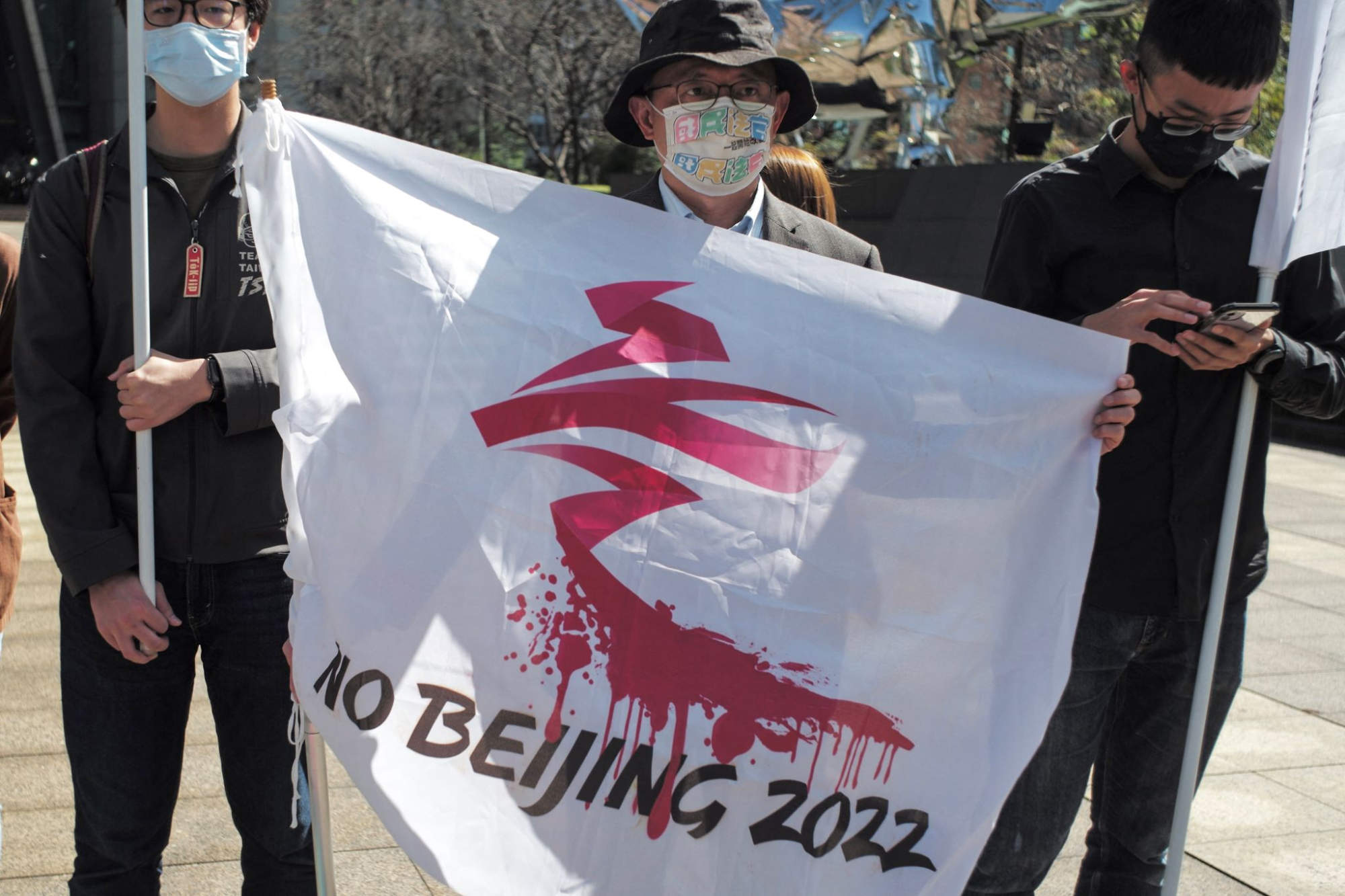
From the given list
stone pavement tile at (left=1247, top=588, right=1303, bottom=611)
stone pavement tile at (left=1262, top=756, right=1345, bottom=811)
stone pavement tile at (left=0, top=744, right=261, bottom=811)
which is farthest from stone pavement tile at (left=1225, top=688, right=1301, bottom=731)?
stone pavement tile at (left=0, top=744, right=261, bottom=811)

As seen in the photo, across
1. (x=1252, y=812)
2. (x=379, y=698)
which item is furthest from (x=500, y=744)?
(x=1252, y=812)

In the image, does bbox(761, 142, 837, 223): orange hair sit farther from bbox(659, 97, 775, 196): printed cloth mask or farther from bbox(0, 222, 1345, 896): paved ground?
bbox(0, 222, 1345, 896): paved ground

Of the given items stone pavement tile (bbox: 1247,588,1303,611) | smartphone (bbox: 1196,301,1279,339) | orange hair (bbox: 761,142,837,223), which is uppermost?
orange hair (bbox: 761,142,837,223)

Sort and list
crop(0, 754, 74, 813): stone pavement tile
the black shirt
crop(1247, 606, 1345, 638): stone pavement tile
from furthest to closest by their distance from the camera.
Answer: crop(1247, 606, 1345, 638): stone pavement tile
crop(0, 754, 74, 813): stone pavement tile
the black shirt

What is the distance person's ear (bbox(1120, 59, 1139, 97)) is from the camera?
258 centimetres

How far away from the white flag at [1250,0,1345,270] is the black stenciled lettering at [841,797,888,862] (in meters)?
1.19

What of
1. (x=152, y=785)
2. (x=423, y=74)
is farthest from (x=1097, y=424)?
(x=423, y=74)

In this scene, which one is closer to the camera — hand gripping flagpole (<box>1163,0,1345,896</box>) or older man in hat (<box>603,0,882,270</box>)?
hand gripping flagpole (<box>1163,0,1345,896</box>)

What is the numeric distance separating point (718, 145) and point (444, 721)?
4.00 ft

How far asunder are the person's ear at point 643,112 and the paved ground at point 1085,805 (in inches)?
81.3

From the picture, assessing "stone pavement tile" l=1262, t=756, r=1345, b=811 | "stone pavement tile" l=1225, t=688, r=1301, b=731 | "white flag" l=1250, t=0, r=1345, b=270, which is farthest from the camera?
"stone pavement tile" l=1225, t=688, r=1301, b=731

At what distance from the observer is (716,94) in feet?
8.63

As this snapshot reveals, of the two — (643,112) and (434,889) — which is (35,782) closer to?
(434,889)

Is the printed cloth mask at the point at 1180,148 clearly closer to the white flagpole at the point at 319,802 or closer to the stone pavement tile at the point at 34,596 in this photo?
the white flagpole at the point at 319,802
